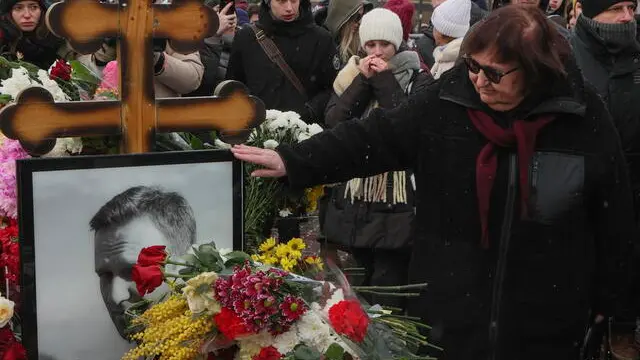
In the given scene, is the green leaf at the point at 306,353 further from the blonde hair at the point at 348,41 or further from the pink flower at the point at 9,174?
the blonde hair at the point at 348,41

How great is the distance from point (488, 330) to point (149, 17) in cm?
150

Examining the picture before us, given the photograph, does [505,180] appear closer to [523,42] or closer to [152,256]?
[523,42]

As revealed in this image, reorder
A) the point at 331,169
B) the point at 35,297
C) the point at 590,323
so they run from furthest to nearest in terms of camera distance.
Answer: the point at 590,323
the point at 331,169
the point at 35,297

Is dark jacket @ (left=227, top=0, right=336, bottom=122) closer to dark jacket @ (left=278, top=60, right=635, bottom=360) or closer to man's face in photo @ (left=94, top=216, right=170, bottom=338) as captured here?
dark jacket @ (left=278, top=60, right=635, bottom=360)

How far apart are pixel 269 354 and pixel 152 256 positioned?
0.41m

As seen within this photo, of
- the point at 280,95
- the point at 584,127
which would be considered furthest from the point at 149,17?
the point at 280,95

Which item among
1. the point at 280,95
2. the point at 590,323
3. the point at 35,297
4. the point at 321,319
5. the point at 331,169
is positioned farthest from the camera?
the point at 280,95

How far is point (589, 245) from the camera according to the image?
3678 millimetres

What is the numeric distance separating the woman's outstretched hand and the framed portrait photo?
0.03 meters

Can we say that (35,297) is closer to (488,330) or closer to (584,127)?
(488,330)

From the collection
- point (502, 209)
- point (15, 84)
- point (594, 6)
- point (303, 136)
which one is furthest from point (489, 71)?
point (594, 6)

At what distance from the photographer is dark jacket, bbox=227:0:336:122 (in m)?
6.49

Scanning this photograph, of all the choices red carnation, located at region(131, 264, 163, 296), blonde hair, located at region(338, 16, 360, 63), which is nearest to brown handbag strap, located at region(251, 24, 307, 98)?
blonde hair, located at region(338, 16, 360, 63)

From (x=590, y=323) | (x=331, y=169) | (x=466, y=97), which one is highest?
(x=466, y=97)
